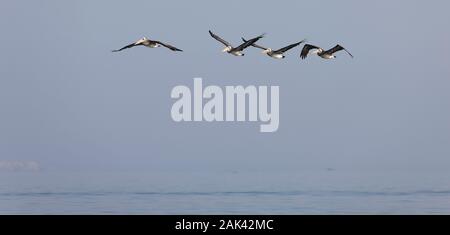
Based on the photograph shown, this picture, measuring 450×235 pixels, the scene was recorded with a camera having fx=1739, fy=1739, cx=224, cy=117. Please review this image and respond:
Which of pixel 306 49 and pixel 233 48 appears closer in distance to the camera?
pixel 233 48

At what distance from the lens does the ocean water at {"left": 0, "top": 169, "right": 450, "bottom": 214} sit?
5731 cm

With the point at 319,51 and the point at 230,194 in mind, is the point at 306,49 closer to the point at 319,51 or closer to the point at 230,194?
the point at 319,51

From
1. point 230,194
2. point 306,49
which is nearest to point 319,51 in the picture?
point 306,49

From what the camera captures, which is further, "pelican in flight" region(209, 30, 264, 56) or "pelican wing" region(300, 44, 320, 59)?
"pelican wing" region(300, 44, 320, 59)

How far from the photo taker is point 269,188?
6794 cm

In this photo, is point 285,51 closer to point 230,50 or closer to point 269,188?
point 230,50

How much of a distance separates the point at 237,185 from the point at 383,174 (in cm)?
970

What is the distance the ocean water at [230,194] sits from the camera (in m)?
57.3

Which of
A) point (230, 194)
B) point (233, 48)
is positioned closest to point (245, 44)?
point (233, 48)

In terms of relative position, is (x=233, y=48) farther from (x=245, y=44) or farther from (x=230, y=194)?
(x=230, y=194)

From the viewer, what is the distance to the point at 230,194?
64.4m

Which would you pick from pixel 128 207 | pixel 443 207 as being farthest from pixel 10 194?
pixel 443 207

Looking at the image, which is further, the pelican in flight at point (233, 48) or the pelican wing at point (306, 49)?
the pelican wing at point (306, 49)
